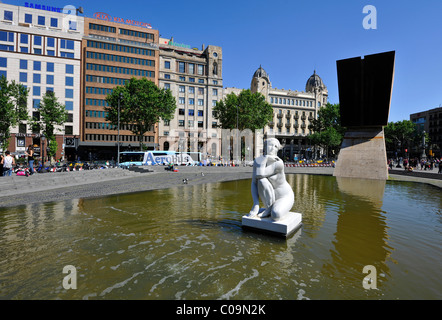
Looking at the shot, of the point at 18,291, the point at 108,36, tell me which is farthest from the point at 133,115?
the point at 18,291

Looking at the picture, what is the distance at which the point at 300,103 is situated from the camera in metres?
76.1

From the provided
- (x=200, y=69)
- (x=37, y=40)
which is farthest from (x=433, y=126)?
(x=37, y=40)

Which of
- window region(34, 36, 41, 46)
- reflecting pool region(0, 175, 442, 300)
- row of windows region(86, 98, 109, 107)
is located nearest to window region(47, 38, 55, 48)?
window region(34, 36, 41, 46)

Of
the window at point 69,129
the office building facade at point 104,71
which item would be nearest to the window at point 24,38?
the office building facade at point 104,71

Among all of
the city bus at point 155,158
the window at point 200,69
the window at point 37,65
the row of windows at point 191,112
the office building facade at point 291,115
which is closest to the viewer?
the city bus at point 155,158

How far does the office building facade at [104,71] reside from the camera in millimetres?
49906

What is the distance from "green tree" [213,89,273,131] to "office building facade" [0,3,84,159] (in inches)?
1244

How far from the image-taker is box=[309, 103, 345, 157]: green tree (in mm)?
61375

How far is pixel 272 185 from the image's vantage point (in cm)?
588

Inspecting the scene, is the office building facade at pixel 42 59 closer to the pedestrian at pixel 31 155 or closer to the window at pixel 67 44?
the window at pixel 67 44

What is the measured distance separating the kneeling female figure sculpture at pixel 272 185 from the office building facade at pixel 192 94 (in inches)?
2060

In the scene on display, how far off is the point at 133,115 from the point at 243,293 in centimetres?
4165

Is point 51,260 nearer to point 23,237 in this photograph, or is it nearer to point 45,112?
point 23,237

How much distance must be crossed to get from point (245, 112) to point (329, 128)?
2618cm
